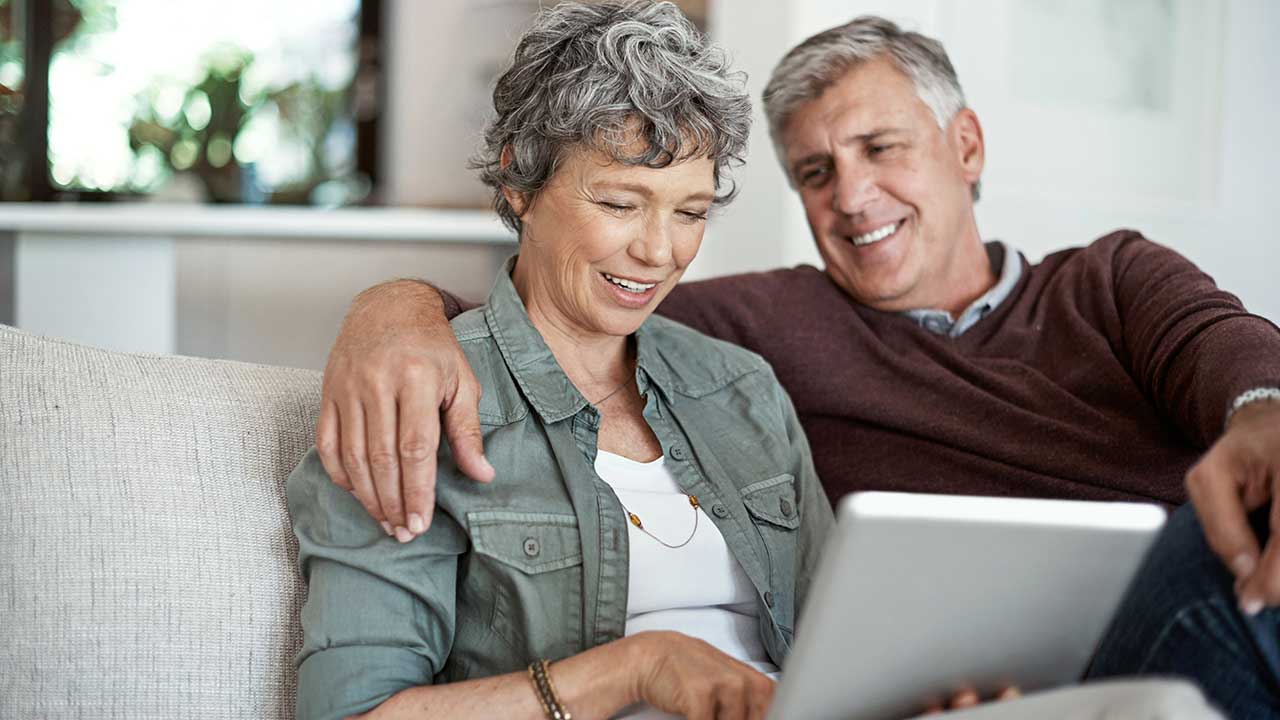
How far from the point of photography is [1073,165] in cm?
306

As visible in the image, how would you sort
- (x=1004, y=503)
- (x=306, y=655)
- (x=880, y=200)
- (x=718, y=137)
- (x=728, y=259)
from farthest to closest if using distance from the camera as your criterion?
(x=728, y=259)
(x=880, y=200)
(x=718, y=137)
(x=306, y=655)
(x=1004, y=503)

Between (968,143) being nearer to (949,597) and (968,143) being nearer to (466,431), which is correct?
(466,431)

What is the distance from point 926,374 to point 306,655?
36.9 inches

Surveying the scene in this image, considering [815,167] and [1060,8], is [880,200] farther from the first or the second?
[1060,8]

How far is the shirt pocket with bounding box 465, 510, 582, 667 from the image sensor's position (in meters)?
1.20

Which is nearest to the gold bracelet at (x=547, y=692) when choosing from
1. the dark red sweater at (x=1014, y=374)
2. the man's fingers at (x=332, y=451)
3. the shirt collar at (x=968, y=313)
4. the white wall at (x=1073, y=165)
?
the man's fingers at (x=332, y=451)

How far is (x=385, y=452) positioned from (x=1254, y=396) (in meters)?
0.80

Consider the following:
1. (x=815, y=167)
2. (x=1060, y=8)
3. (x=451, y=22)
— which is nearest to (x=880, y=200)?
(x=815, y=167)

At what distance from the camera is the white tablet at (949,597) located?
0.81 metres

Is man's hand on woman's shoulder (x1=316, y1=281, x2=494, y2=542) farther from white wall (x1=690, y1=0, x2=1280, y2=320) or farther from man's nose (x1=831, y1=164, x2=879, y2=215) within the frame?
white wall (x1=690, y1=0, x2=1280, y2=320)

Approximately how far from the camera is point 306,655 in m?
1.15

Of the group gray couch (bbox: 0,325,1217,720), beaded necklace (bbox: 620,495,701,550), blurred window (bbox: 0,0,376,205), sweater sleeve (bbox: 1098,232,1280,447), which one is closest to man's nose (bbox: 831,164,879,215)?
sweater sleeve (bbox: 1098,232,1280,447)

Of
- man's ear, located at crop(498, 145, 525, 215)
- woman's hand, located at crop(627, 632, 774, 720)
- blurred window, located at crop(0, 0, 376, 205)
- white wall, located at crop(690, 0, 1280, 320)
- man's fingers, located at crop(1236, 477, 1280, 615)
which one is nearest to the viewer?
man's fingers, located at crop(1236, 477, 1280, 615)

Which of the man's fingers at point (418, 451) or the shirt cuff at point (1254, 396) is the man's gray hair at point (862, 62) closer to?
the shirt cuff at point (1254, 396)
